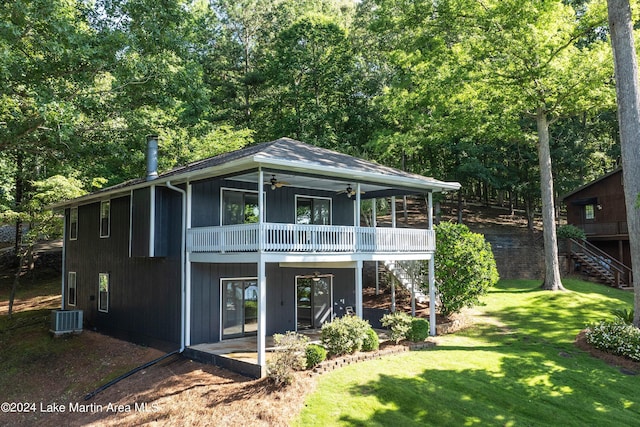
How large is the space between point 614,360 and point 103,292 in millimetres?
16658

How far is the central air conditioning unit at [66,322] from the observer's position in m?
17.1

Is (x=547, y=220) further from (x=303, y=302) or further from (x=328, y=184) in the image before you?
(x=303, y=302)

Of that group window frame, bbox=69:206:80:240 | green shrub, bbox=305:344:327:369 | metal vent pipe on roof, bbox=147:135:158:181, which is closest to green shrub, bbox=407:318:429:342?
green shrub, bbox=305:344:327:369

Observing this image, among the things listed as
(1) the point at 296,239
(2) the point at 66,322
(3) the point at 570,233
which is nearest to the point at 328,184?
(1) the point at 296,239

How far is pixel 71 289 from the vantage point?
65.1 feet

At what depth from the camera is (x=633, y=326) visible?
42.7 feet

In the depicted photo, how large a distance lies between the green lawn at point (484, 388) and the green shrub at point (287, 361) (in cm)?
67

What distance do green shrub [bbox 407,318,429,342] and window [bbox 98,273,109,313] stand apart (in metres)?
11.0

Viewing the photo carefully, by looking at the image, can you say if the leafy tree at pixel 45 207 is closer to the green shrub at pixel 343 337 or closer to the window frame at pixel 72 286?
the window frame at pixel 72 286

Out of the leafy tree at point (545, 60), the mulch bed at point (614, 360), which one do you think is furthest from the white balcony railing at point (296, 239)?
the leafy tree at point (545, 60)

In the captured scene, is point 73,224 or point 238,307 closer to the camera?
point 238,307

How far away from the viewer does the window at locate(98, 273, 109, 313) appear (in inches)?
680

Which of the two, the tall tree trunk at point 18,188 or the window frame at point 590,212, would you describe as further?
the window frame at point 590,212

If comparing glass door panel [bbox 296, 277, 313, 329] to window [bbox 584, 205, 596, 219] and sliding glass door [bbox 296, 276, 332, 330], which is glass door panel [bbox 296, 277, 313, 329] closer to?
sliding glass door [bbox 296, 276, 332, 330]
